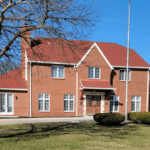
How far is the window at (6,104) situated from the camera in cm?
2225

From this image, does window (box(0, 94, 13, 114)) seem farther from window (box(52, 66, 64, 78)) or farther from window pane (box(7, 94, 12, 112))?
window (box(52, 66, 64, 78))

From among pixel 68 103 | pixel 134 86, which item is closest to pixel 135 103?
pixel 134 86

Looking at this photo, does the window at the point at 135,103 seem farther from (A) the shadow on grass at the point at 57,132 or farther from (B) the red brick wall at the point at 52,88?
(A) the shadow on grass at the point at 57,132

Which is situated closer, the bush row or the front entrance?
the bush row

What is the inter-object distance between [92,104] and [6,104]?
1011 cm

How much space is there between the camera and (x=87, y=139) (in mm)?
10758

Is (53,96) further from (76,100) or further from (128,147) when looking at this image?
(128,147)

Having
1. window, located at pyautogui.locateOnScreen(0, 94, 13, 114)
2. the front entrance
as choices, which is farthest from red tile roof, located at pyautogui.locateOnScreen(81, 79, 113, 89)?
window, located at pyautogui.locateOnScreen(0, 94, 13, 114)

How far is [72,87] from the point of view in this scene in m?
24.4

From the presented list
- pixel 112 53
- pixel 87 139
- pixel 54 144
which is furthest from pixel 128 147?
pixel 112 53

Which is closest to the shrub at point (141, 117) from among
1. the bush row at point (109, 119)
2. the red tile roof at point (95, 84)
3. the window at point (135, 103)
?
the bush row at point (109, 119)

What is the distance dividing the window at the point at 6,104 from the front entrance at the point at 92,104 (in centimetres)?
906

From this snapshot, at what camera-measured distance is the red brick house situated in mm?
22737

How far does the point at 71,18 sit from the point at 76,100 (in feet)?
52.0
